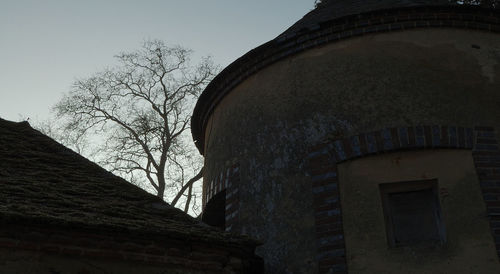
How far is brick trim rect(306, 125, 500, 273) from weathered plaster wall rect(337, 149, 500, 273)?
8 centimetres

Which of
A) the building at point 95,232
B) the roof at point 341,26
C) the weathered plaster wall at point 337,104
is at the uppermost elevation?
the roof at point 341,26

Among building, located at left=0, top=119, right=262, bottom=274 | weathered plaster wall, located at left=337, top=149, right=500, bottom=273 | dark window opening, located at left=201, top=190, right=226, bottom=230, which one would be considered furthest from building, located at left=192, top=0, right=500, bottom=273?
building, located at left=0, top=119, right=262, bottom=274

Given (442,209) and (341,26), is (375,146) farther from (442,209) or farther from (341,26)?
(341,26)

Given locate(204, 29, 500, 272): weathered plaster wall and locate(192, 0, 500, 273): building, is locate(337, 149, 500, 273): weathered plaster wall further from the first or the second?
locate(204, 29, 500, 272): weathered plaster wall

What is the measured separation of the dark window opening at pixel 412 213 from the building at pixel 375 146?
0.01 metres

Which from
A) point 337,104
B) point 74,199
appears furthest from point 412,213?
point 74,199

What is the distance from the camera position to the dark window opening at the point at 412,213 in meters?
5.35

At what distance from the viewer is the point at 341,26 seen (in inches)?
258

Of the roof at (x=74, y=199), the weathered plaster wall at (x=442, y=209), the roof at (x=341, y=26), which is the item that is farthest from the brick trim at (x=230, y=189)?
the weathered plaster wall at (x=442, y=209)

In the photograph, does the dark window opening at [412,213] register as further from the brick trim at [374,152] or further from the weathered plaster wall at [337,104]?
the weathered plaster wall at [337,104]

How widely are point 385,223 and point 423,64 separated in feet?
7.03

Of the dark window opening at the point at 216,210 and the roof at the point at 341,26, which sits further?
the dark window opening at the point at 216,210

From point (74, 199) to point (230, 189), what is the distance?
2426mm

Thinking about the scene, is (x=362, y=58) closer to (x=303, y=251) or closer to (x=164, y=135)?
(x=303, y=251)
